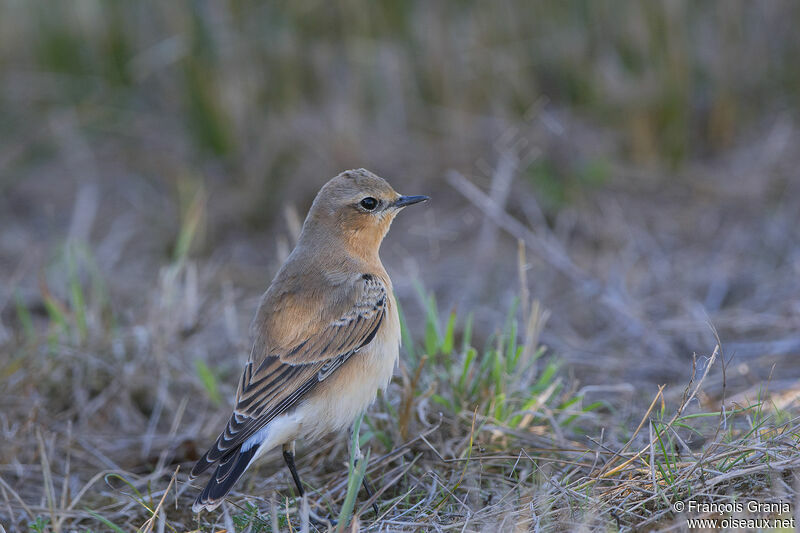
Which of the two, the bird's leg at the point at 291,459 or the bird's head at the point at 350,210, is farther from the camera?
the bird's head at the point at 350,210

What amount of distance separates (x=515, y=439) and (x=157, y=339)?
2280 millimetres

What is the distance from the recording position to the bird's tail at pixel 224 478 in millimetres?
3543

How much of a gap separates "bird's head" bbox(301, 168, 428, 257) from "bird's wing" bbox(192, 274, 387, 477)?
0.34 metres

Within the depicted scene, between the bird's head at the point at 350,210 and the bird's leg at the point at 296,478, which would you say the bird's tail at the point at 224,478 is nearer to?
the bird's leg at the point at 296,478

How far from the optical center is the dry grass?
13.8 ft

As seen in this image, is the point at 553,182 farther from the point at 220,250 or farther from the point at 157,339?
the point at 157,339

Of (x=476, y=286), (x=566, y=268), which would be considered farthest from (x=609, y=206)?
(x=566, y=268)

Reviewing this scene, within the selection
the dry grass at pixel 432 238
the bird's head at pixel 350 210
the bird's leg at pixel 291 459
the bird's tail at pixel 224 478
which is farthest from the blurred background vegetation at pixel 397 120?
the bird's tail at pixel 224 478

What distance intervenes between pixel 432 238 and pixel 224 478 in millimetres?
3514

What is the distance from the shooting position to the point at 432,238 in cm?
681

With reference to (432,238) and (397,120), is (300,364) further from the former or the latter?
(397,120)

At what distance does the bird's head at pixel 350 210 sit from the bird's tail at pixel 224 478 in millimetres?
1318

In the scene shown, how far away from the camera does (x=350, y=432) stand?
14.4 ft

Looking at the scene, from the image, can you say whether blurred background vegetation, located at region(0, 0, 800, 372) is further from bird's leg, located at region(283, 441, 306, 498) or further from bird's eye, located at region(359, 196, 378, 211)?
bird's leg, located at region(283, 441, 306, 498)
